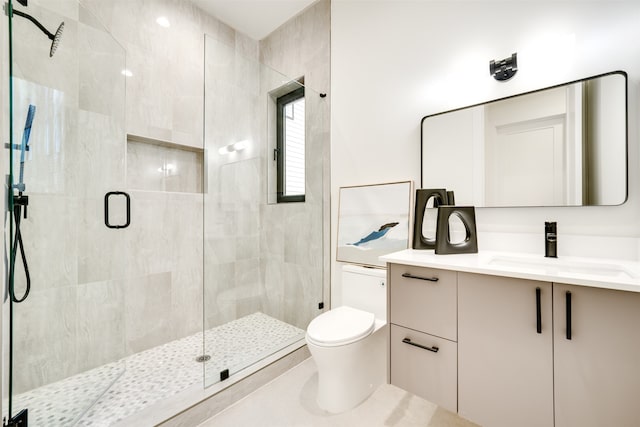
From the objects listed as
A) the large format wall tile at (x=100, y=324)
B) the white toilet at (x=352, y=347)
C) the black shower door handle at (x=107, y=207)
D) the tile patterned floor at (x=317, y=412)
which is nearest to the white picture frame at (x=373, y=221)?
the white toilet at (x=352, y=347)

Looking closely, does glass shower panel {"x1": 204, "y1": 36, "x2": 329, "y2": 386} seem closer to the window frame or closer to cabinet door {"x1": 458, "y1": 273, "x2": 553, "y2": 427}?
the window frame

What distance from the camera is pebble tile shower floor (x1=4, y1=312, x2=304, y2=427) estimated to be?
136cm

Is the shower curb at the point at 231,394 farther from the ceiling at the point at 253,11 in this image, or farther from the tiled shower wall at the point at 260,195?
the ceiling at the point at 253,11

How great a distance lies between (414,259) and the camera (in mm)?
1307

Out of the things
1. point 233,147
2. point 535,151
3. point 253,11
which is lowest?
point 535,151

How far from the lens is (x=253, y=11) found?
243cm

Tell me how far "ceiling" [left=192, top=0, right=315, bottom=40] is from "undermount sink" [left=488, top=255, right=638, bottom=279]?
250 cm

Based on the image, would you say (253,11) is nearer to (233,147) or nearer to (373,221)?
(233,147)

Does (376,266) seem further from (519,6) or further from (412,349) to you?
(519,6)

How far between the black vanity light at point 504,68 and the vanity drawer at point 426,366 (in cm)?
142

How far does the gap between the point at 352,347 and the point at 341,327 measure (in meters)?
0.14

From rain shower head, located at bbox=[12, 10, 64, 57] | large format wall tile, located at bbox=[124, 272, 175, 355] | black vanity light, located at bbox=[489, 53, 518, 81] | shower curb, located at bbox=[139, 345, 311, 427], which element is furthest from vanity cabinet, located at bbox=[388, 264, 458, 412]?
rain shower head, located at bbox=[12, 10, 64, 57]

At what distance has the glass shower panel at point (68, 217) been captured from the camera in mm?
1262

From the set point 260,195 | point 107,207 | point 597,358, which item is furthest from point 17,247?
point 597,358
